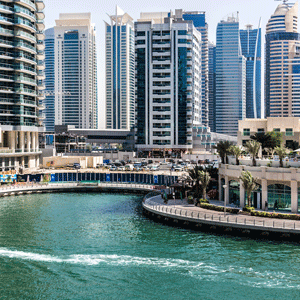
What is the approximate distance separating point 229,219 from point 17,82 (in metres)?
92.3

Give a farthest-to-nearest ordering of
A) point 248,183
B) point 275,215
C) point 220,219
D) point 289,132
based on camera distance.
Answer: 1. point 289,132
2. point 248,183
3. point 275,215
4. point 220,219

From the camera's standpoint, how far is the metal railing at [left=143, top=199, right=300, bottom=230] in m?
58.9

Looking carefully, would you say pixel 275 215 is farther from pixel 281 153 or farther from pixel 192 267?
pixel 192 267

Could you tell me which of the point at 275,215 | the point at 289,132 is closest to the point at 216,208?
the point at 275,215

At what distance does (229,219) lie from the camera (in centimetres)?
6338

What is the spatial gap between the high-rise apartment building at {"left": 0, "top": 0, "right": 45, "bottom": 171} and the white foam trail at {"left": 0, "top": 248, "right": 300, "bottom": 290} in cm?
8259

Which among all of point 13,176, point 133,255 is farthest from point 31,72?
point 133,255

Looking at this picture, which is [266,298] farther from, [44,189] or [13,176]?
[13,176]

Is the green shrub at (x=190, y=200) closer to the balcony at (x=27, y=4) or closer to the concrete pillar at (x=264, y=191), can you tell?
the concrete pillar at (x=264, y=191)

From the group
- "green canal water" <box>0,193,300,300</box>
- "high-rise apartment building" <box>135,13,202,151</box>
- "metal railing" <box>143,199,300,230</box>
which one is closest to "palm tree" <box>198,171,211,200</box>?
"metal railing" <box>143,199,300,230</box>

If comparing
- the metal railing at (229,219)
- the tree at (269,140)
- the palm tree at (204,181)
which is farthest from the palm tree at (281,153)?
the tree at (269,140)

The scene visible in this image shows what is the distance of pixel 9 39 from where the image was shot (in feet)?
437

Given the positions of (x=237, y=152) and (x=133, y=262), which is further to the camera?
(x=237, y=152)

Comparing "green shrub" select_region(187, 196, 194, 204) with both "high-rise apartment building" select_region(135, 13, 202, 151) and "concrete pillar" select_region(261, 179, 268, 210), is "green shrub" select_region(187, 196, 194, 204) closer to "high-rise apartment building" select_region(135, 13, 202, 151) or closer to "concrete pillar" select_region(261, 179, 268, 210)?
"concrete pillar" select_region(261, 179, 268, 210)
